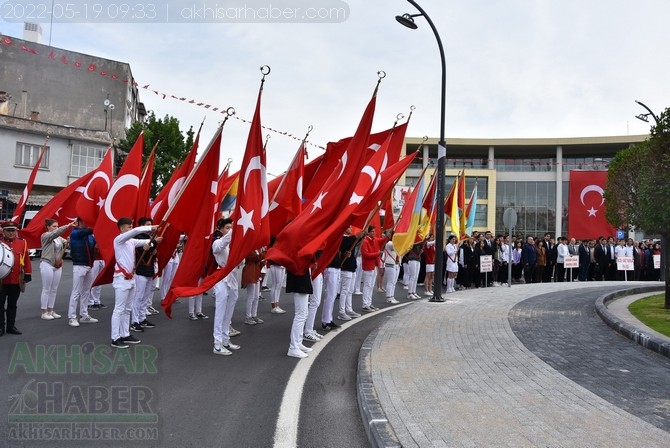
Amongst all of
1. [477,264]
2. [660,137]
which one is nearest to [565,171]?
[477,264]

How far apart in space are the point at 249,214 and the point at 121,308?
237 cm

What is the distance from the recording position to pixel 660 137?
11.3 m

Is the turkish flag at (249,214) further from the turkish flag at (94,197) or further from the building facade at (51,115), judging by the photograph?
the building facade at (51,115)

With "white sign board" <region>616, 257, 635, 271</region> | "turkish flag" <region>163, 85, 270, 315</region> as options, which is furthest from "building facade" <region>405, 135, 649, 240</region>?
"turkish flag" <region>163, 85, 270, 315</region>

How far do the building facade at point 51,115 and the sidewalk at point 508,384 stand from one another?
112 feet

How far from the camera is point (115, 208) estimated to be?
957cm

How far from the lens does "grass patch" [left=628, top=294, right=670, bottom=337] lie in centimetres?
894

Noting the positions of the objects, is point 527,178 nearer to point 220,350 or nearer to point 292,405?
point 220,350

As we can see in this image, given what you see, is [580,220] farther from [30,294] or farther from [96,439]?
[96,439]

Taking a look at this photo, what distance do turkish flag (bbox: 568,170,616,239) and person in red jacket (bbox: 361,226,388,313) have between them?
32.1m

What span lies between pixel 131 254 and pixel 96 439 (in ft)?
13.1

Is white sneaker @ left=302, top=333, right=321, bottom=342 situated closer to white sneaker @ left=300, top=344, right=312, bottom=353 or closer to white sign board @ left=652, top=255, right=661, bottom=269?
white sneaker @ left=300, top=344, right=312, bottom=353

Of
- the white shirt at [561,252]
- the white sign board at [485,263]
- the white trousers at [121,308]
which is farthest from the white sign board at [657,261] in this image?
the white trousers at [121,308]

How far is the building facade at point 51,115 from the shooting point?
Answer: 36406mm
